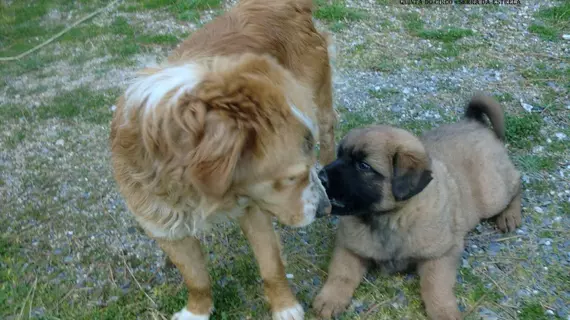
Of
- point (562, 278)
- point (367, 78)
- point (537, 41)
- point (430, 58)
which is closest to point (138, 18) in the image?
point (367, 78)

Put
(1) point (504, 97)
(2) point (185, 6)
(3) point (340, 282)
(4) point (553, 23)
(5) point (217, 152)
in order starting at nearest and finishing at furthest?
(5) point (217, 152)
(3) point (340, 282)
(1) point (504, 97)
(4) point (553, 23)
(2) point (185, 6)

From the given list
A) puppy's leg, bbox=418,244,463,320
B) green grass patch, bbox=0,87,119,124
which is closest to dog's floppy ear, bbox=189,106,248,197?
puppy's leg, bbox=418,244,463,320

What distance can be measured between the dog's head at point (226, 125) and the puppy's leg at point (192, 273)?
661mm

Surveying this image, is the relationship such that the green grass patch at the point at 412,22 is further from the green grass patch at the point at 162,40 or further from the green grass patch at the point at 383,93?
the green grass patch at the point at 162,40

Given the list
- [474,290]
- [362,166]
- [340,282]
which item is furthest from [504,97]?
[340,282]

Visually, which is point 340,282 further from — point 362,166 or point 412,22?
point 412,22

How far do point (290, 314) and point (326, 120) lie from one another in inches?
63.5

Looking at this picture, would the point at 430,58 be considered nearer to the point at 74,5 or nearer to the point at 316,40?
the point at 316,40

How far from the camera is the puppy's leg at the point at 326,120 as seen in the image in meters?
3.85

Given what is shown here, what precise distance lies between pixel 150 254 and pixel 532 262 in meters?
2.54

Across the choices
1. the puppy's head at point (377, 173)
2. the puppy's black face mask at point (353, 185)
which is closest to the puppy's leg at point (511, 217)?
the puppy's head at point (377, 173)

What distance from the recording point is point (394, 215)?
3080mm

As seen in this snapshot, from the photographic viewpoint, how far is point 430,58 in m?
5.72

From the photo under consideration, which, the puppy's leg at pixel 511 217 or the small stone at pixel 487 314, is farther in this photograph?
the puppy's leg at pixel 511 217
